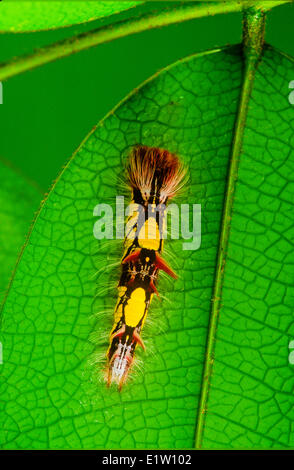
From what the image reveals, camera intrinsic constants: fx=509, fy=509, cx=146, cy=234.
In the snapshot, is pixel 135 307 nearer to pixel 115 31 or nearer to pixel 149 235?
pixel 149 235

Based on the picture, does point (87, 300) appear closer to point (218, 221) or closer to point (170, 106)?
point (218, 221)

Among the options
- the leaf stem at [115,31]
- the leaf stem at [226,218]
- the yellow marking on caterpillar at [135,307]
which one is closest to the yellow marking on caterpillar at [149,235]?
the yellow marking on caterpillar at [135,307]

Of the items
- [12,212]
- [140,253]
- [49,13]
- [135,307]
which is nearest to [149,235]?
[140,253]

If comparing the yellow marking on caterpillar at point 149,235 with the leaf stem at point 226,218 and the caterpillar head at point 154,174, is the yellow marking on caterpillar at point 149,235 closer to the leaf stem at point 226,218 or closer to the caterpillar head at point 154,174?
the caterpillar head at point 154,174

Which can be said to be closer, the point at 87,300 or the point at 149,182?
the point at 87,300

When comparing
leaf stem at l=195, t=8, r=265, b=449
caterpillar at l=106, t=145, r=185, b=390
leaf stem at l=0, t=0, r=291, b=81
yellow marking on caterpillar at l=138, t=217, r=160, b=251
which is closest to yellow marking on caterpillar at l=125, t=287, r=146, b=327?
caterpillar at l=106, t=145, r=185, b=390

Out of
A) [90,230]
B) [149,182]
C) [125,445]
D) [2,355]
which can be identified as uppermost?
[149,182]

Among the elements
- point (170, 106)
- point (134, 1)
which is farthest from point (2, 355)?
point (134, 1)
